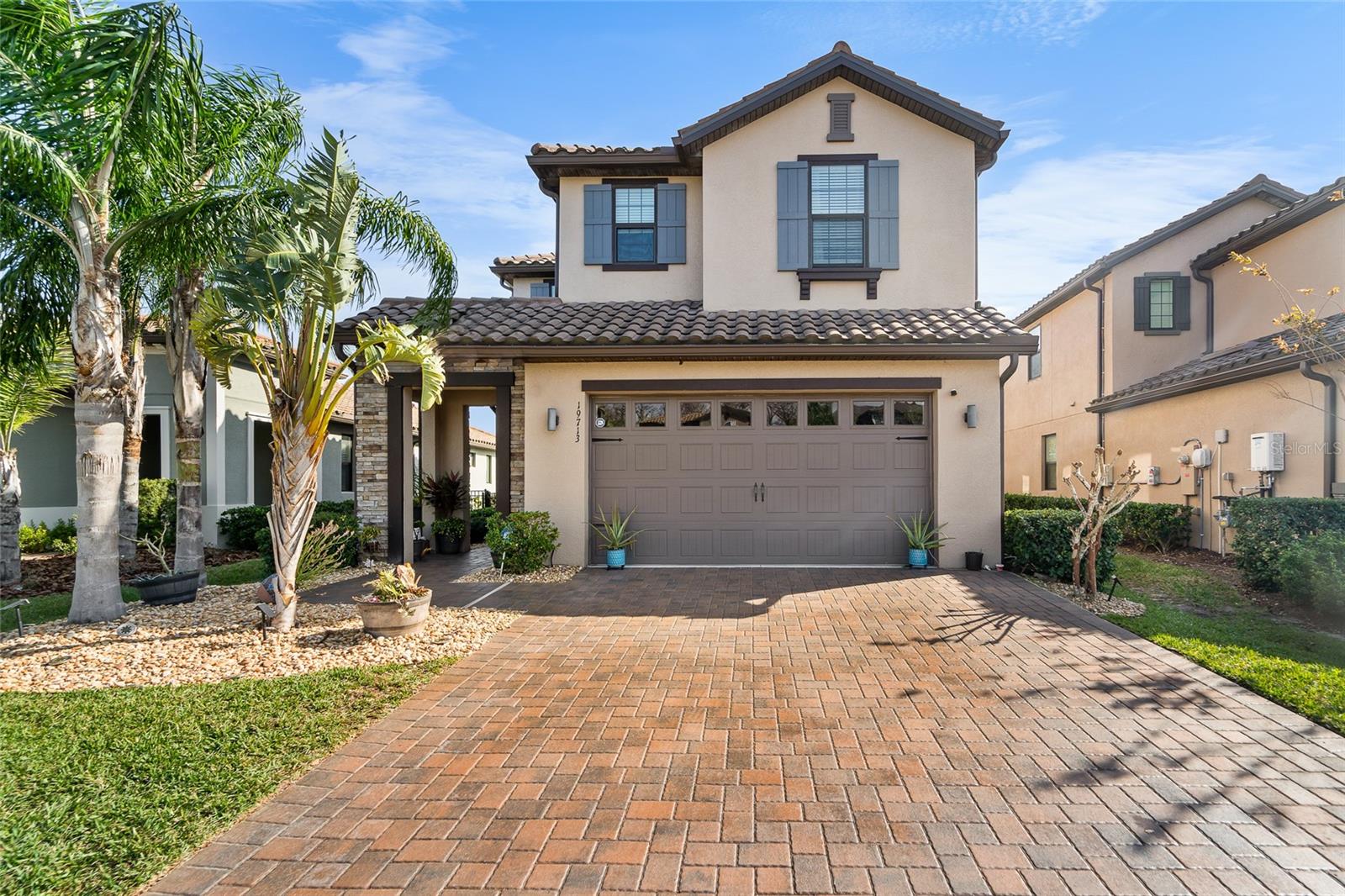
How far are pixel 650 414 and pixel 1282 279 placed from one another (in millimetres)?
12269

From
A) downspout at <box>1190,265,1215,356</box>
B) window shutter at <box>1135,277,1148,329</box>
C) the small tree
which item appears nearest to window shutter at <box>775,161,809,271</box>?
the small tree

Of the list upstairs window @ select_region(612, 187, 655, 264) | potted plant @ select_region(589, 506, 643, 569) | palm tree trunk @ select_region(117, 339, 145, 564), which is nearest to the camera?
palm tree trunk @ select_region(117, 339, 145, 564)

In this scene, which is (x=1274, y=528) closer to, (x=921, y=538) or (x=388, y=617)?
(x=921, y=538)

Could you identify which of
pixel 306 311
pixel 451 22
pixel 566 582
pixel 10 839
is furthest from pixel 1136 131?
pixel 10 839

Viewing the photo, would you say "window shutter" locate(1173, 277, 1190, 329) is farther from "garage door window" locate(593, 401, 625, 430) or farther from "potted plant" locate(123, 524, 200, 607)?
"potted plant" locate(123, 524, 200, 607)

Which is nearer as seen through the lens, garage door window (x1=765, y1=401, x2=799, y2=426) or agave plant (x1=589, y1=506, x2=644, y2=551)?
agave plant (x1=589, y1=506, x2=644, y2=551)

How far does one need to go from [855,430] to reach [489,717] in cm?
754

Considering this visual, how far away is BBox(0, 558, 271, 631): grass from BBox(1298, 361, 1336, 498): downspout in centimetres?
1575

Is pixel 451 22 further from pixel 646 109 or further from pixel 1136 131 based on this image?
pixel 1136 131

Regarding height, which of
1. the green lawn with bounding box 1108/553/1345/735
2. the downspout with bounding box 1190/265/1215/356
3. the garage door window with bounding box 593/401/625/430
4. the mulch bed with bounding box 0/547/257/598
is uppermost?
the downspout with bounding box 1190/265/1215/356

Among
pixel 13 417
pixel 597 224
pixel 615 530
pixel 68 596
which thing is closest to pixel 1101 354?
pixel 597 224

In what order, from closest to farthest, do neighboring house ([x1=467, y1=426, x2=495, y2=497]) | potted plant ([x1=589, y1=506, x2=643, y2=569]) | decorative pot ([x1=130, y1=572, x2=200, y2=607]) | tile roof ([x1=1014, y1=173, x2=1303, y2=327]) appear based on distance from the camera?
decorative pot ([x1=130, y1=572, x2=200, y2=607])
potted plant ([x1=589, y1=506, x2=643, y2=569])
tile roof ([x1=1014, y1=173, x2=1303, y2=327])
neighboring house ([x1=467, y1=426, x2=495, y2=497])

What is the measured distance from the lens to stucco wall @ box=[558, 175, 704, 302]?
40.2ft

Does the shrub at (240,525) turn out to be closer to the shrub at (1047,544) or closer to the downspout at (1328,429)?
the shrub at (1047,544)
